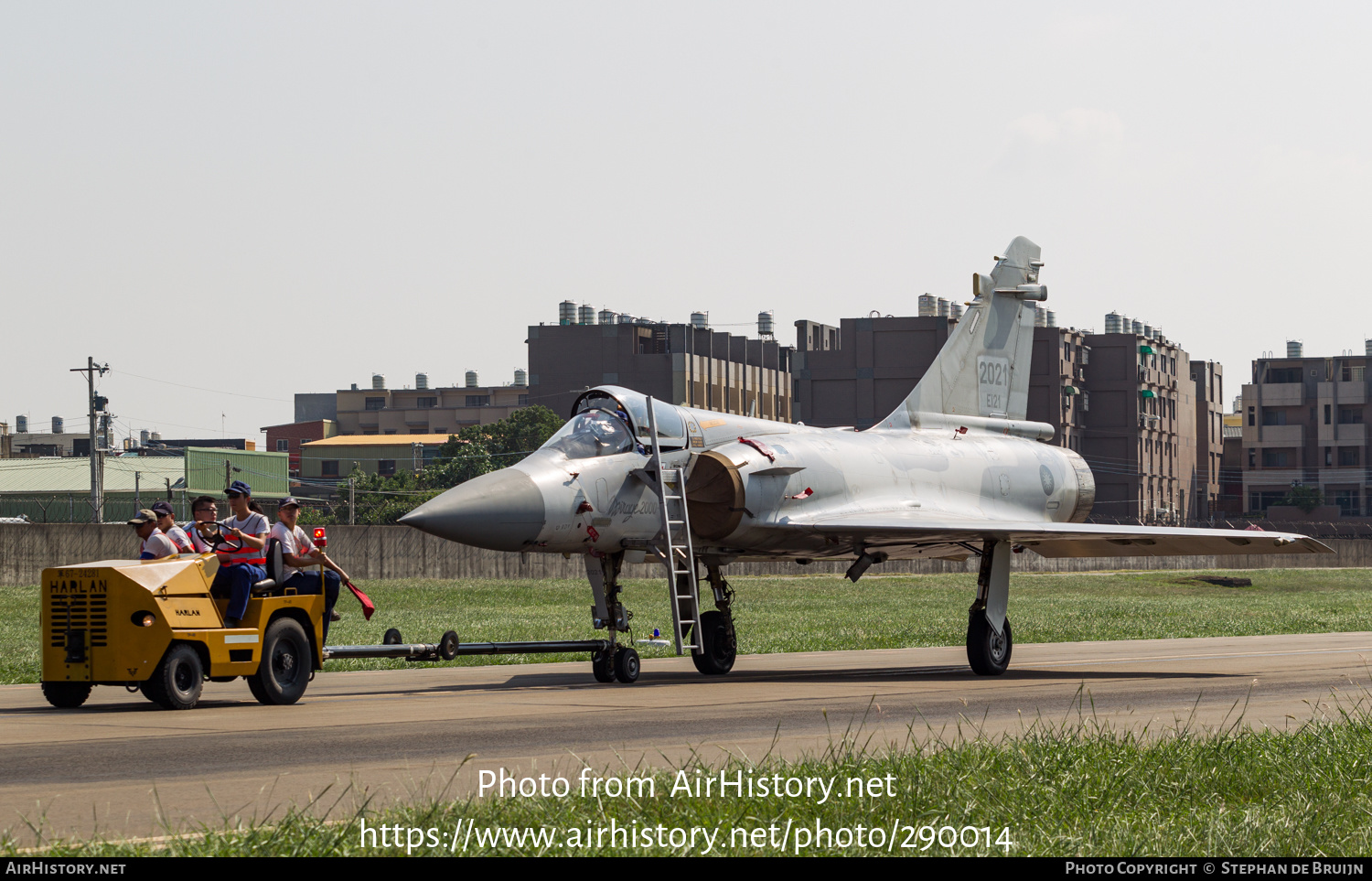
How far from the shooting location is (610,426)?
19.2 metres

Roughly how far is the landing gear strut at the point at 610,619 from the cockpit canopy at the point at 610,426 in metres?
1.41

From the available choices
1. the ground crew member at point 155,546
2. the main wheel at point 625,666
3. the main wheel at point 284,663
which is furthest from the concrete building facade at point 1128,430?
the ground crew member at point 155,546

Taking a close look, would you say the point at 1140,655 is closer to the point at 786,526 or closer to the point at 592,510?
the point at 786,526

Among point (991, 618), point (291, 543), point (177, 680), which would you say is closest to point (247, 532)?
point (291, 543)

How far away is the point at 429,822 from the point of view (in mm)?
7344

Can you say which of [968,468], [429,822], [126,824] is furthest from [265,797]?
[968,468]

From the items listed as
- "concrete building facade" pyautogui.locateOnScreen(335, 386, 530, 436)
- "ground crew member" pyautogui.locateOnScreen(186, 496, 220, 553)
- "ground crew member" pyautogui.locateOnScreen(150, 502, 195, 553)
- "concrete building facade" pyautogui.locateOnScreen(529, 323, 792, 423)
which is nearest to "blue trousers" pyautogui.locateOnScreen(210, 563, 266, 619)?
"ground crew member" pyautogui.locateOnScreen(186, 496, 220, 553)

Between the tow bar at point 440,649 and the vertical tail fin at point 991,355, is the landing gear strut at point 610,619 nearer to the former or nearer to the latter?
the tow bar at point 440,649

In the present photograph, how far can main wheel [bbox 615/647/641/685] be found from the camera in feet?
61.1

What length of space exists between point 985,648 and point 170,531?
10668 millimetres

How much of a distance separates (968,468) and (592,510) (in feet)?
24.7

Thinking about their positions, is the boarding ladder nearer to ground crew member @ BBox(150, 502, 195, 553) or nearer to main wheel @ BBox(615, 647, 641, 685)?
main wheel @ BBox(615, 647, 641, 685)

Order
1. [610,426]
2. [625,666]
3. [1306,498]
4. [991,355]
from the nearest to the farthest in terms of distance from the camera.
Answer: [625,666] → [610,426] → [991,355] → [1306,498]

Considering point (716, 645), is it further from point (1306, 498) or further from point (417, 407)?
point (417, 407)
